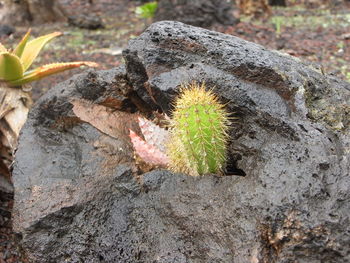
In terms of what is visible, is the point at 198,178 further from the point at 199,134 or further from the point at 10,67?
the point at 10,67

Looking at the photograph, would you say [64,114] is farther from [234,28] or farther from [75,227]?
[234,28]

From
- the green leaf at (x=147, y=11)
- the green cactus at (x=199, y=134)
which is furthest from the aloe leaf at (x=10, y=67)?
the green leaf at (x=147, y=11)

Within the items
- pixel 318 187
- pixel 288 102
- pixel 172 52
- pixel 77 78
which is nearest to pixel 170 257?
pixel 318 187

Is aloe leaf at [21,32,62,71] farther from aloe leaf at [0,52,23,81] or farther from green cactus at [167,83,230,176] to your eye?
green cactus at [167,83,230,176]

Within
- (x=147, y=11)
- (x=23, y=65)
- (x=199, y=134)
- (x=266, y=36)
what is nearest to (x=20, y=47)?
(x=23, y=65)

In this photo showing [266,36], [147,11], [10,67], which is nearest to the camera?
[10,67]

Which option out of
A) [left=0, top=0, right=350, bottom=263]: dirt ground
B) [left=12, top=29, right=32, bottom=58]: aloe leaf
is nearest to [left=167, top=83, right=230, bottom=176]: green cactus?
[left=12, top=29, right=32, bottom=58]: aloe leaf
